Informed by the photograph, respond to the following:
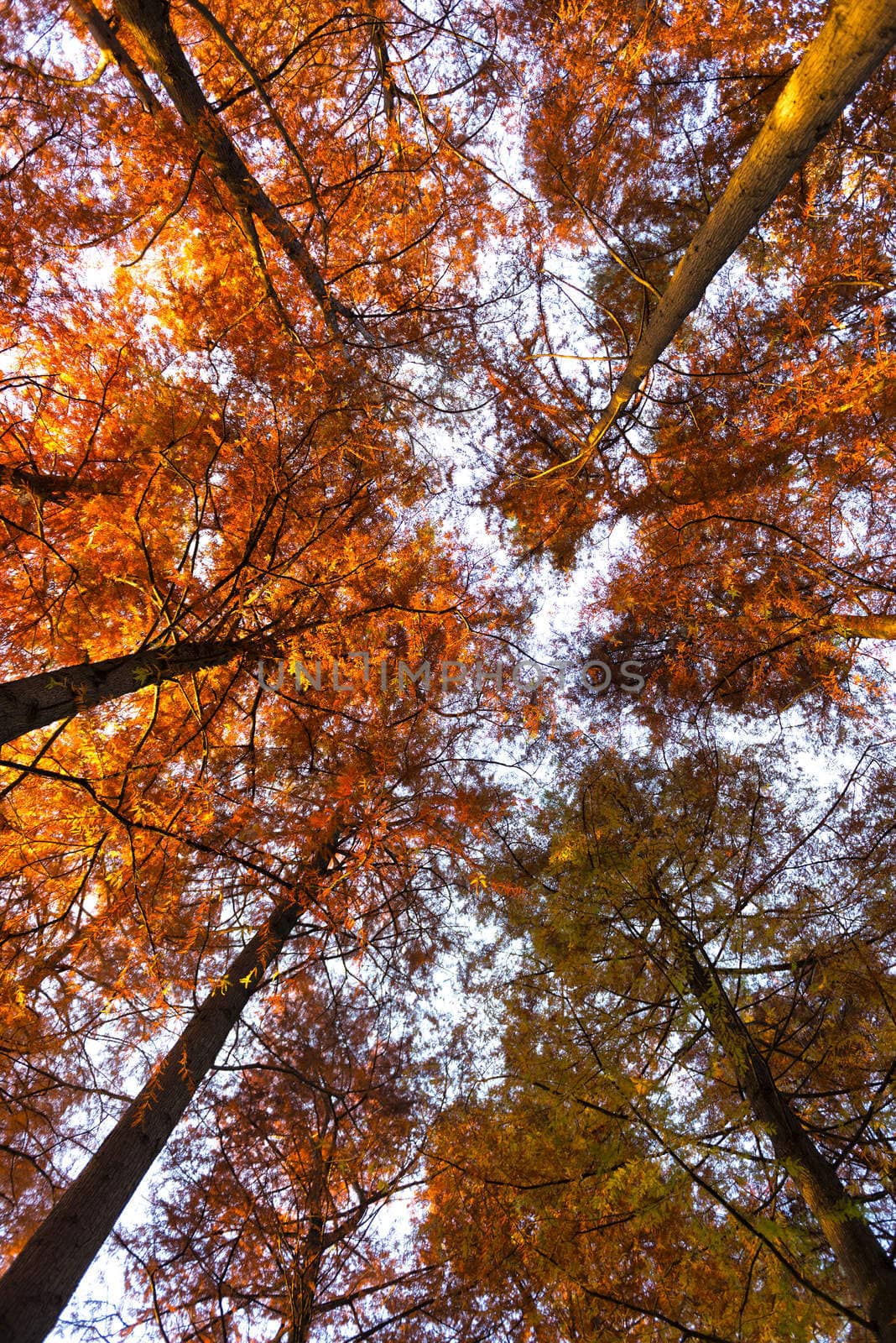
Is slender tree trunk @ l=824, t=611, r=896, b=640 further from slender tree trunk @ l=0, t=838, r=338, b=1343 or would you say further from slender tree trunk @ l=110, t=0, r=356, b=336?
slender tree trunk @ l=110, t=0, r=356, b=336

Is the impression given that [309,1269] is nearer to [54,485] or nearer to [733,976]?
[733,976]

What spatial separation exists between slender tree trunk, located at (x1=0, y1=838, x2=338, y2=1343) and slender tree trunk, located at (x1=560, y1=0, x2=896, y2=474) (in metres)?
5.00

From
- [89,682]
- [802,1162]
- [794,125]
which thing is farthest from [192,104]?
[802,1162]

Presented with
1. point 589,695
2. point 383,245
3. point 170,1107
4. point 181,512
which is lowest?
point 170,1107

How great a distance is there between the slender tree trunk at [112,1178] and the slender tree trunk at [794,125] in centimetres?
500

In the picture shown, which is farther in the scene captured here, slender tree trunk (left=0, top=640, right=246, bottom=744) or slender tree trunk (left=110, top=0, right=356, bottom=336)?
slender tree trunk (left=110, top=0, right=356, bottom=336)

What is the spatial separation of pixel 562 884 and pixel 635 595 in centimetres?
420

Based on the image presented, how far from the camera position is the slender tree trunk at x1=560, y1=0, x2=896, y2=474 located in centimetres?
245

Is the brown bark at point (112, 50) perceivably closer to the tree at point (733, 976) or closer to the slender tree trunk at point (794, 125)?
the slender tree trunk at point (794, 125)

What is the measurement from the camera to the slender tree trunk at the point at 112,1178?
2670 millimetres

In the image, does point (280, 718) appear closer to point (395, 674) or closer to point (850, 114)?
point (395, 674)

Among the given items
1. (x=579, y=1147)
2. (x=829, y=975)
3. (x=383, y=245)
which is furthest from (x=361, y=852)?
(x=383, y=245)

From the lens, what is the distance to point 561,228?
5969mm

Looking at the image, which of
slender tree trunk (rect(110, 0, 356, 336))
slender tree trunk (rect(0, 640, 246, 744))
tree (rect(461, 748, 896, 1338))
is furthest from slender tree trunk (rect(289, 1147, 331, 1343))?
slender tree trunk (rect(110, 0, 356, 336))
